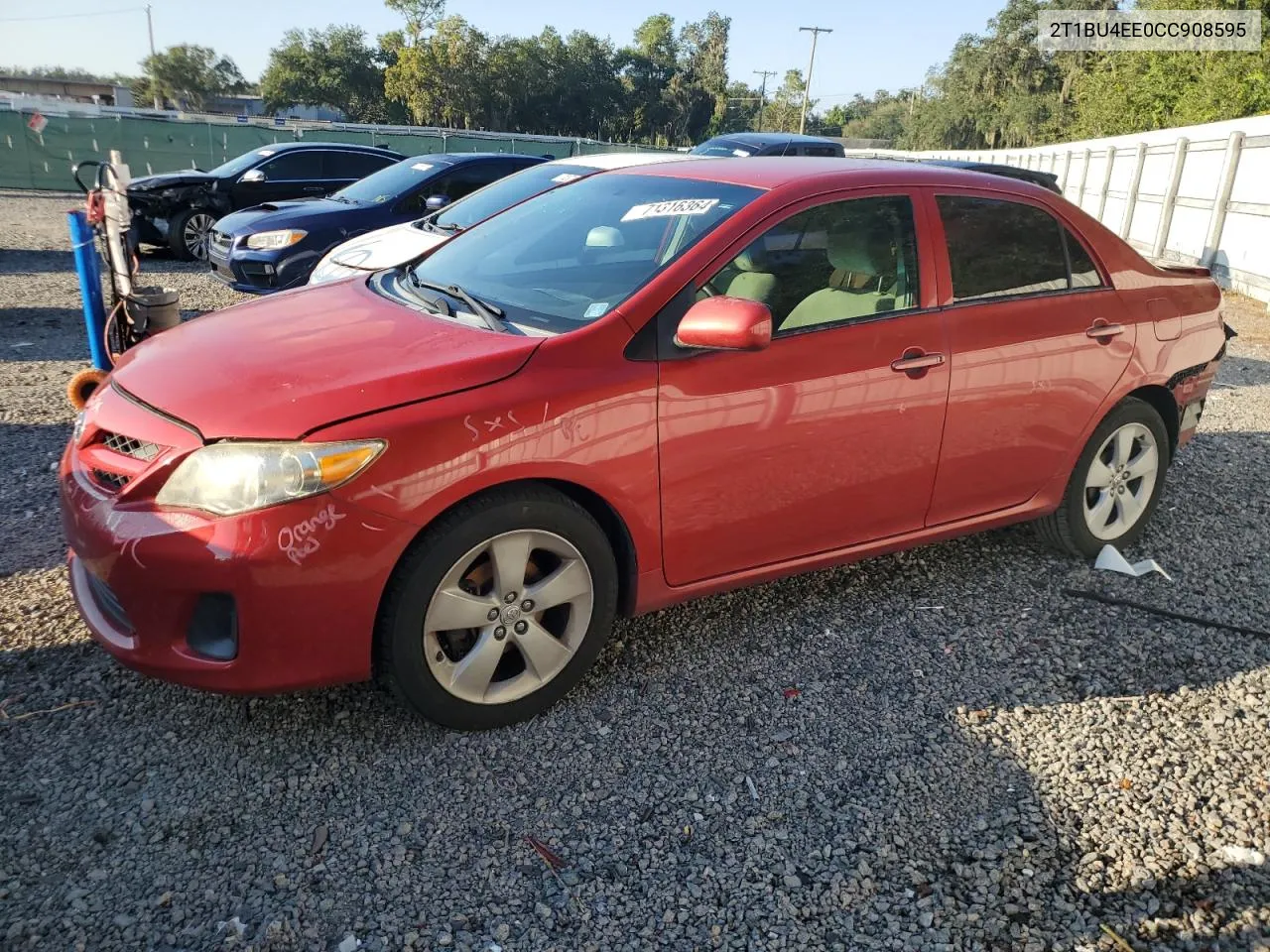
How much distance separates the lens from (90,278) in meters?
6.11

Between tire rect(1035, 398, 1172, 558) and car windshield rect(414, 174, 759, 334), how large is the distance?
207 cm

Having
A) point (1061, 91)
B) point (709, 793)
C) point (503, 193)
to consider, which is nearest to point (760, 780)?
point (709, 793)

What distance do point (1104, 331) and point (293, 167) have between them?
11496 millimetres

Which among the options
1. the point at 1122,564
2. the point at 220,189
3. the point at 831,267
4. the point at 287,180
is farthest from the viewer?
the point at 287,180

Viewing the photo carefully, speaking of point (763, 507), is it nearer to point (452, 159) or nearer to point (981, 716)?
point (981, 716)

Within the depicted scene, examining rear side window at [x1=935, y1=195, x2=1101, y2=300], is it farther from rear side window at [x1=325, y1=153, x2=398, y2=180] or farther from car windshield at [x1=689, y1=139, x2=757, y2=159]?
rear side window at [x1=325, y1=153, x2=398, y2=180]

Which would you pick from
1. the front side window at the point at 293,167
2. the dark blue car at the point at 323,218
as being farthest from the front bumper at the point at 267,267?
the front side window at the point at 293,167

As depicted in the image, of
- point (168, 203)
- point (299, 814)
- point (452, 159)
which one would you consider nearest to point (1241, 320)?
point (452, 159)

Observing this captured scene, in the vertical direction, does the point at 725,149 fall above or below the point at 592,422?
above

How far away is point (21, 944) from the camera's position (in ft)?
6.99

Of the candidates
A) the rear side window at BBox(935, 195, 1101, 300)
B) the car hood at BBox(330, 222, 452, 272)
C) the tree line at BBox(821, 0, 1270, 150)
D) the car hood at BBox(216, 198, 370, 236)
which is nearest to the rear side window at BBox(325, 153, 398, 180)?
the car hood at BBox(216, 198, 370, 236)

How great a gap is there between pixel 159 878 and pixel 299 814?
362mm

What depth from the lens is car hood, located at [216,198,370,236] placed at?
9.05 m

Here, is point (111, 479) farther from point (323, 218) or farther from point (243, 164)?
point (243, 164)
